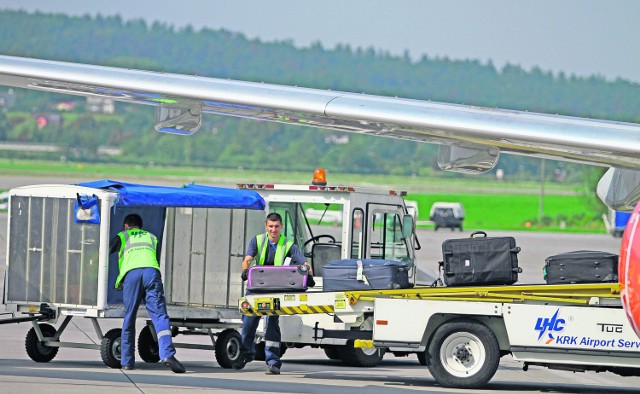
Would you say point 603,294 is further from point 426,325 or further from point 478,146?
point 478,146

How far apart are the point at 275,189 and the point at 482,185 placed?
131 meters

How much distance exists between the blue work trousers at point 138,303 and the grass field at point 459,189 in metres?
80.0

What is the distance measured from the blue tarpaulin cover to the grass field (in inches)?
3094

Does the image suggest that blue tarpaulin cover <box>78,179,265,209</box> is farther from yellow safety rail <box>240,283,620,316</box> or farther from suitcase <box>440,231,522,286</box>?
suitcase <box>440,231,522,286</box>

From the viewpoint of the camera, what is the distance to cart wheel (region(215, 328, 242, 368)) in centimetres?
1374

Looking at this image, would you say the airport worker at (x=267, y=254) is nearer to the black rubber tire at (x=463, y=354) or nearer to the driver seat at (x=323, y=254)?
the driver seat at (x=323, y=254)

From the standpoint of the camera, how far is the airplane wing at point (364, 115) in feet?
30.2

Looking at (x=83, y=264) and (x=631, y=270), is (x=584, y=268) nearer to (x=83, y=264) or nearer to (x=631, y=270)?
(x=631, y=270)

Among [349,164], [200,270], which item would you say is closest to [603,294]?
[200,270]

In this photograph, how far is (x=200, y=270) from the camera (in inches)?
589

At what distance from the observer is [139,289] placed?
12836mm

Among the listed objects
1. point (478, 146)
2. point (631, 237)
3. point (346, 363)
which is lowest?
point (346, 363)

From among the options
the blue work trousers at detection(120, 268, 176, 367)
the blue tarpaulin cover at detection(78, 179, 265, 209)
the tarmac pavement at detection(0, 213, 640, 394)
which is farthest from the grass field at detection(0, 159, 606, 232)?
the blue work trousers at detection(120, 268, 176, 367)

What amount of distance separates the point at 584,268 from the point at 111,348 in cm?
528
